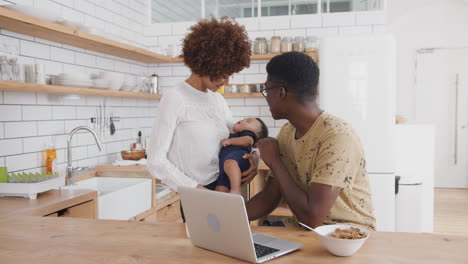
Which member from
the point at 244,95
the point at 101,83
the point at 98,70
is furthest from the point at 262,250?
the point at 244,95

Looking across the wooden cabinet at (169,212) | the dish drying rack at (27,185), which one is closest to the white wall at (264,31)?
the wooden cabinet at (169,212)

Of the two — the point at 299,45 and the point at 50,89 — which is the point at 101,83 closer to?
the point at 50,89

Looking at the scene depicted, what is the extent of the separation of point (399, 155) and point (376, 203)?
2.16 ft

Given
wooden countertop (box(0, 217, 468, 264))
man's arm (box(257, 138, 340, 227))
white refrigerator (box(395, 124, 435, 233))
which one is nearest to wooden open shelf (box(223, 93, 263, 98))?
white refrigerator (box(395, 124, 435, 233))

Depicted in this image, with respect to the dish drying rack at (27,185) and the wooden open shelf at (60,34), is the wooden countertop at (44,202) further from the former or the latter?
the wooden open shelf at (60,34)

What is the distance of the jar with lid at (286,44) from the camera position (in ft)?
13.7

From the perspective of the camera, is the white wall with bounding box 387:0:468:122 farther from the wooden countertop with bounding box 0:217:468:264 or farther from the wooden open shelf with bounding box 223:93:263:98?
the wooden countertop with bounding box 0:217:468:264

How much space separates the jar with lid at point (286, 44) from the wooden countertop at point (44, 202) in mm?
2565

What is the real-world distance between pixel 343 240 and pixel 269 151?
23.7 inches

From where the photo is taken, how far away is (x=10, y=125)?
2.57 m

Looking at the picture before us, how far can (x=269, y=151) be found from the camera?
1711 mm

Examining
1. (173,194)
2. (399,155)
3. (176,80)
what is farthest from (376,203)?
(176,80)

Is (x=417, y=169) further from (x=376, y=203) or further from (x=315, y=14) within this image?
(x=315, y=14)

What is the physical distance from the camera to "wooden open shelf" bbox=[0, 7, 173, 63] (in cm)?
223
